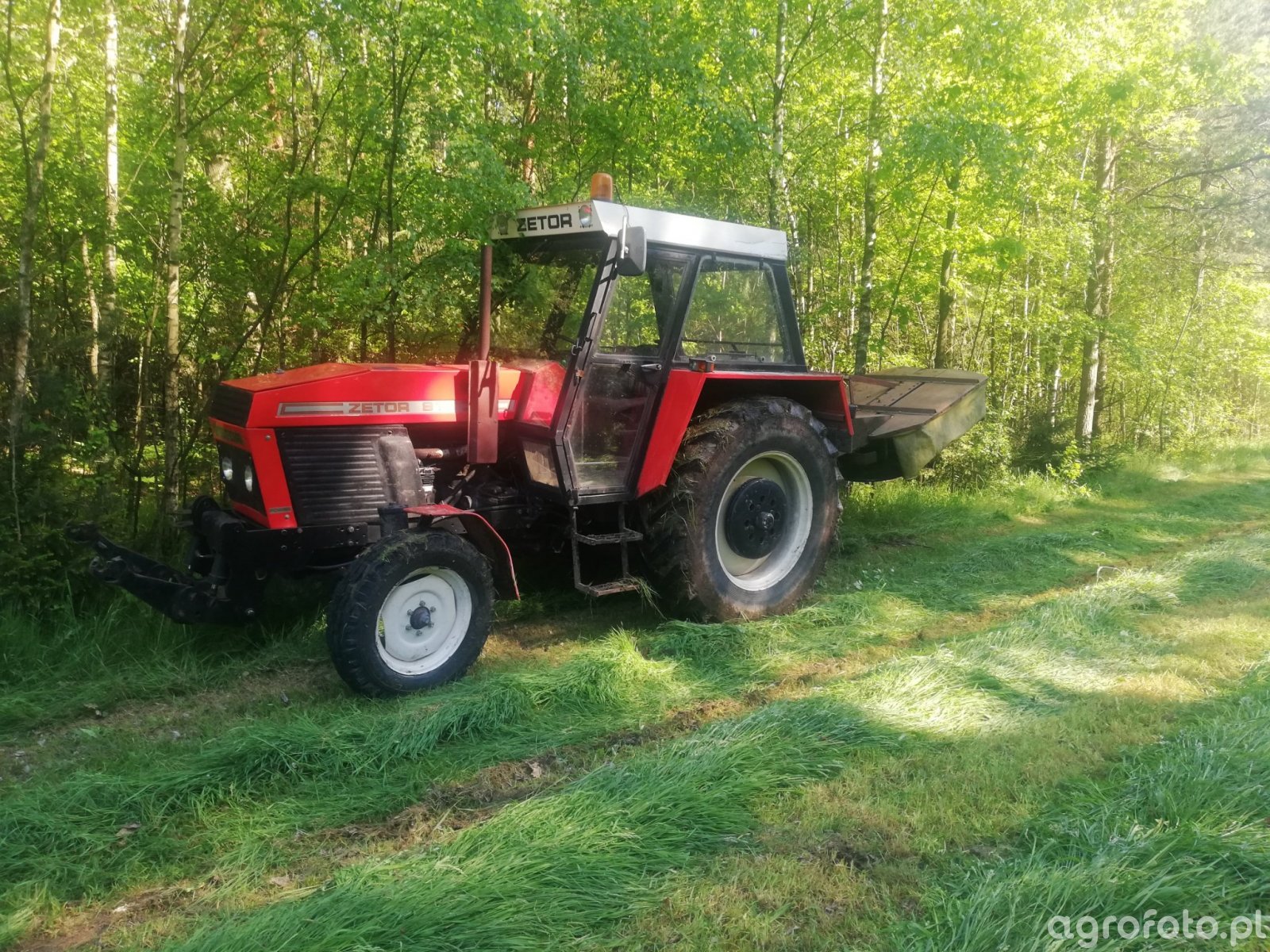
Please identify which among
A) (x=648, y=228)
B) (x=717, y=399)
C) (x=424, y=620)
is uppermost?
(x=648, y=228)

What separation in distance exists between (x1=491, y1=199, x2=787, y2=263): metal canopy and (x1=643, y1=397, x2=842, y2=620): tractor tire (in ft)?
2.94

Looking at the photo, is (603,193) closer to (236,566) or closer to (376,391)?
(376,391)

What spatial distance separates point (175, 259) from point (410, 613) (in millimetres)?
2831

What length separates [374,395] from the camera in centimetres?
401

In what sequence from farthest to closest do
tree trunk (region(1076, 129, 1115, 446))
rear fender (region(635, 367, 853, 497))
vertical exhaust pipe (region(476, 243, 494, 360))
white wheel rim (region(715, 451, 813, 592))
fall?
tree trunk (region(1076, 129, 1115, 446)), white wheel rim (region(715, 451, 813, 592)), rear fender (region(635, 367, 853, 497)), vertical exhaust pipe (region(476, 243, 494, 360))

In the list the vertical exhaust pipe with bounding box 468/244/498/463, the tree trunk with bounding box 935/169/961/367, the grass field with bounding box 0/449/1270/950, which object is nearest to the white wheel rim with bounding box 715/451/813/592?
the grass field with bounding box 0/449/1270/950

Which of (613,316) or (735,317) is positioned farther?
(735,317)

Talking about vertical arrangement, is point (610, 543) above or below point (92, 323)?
below

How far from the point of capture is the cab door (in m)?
4.34

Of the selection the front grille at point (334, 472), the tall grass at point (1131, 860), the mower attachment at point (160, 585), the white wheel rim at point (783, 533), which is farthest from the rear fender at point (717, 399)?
the tall grass at point (1131, 860)

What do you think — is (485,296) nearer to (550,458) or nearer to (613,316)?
(613,316)

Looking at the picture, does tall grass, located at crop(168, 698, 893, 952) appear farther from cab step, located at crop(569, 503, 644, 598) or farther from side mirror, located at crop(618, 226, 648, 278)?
side mirror, located at crop(618, 226, 648, 278)

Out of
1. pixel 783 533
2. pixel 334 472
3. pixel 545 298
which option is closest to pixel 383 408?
pixel 334 472

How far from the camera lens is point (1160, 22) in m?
10.7
